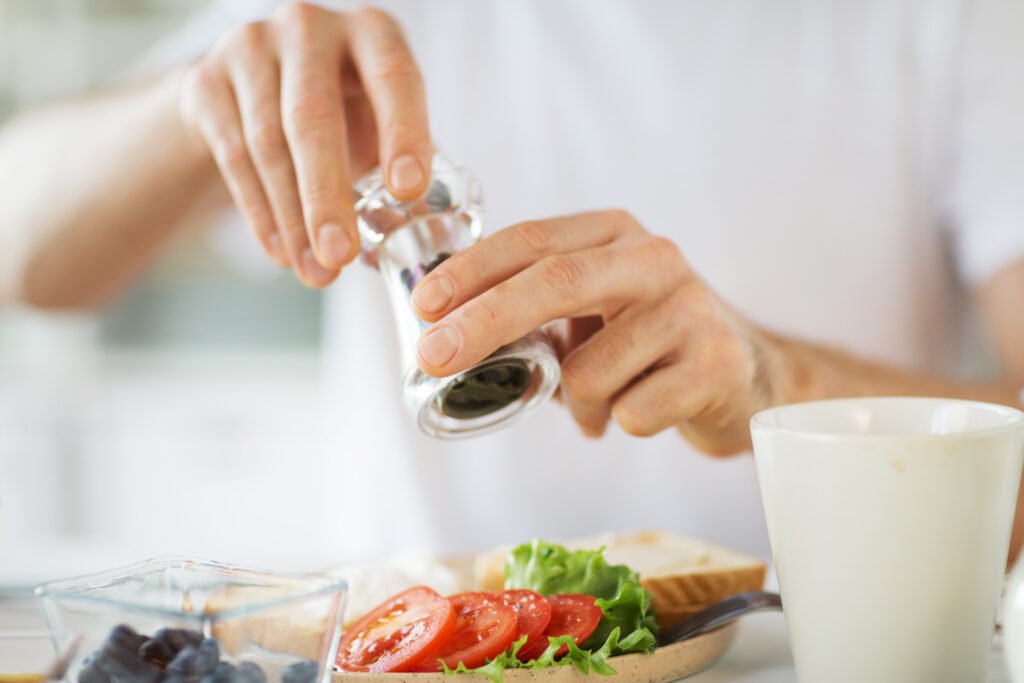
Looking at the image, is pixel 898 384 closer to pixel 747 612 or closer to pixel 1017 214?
pixel 1017 214

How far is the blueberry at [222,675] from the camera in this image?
0.45 meters

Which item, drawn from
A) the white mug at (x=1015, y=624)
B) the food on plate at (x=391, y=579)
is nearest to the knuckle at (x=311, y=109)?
the food on plate at (x=391, y=579)

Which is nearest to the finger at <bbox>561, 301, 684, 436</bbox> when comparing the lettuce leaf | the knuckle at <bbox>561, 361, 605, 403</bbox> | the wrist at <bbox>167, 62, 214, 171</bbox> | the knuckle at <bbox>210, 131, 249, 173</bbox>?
the knuckle at <bbox>561, 361, 605, 403</bbox>

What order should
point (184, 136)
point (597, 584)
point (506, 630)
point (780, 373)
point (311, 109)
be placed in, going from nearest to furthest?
point (506, 630)
point (597, 584)
point (311, 109)
point (780, 373)
point (184, 136)

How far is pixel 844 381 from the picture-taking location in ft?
3.12

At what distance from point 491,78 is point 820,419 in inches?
37.2

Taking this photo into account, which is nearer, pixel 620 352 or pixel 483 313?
pixel 483 313

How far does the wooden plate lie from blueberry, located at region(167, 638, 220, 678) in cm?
10

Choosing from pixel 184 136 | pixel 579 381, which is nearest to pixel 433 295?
pixel 579 381

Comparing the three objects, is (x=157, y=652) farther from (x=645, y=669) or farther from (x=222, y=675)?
(x=645, y=669)

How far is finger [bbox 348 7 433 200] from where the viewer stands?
2.21 ft

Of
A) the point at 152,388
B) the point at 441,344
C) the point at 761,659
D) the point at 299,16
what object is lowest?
the point at 152,388

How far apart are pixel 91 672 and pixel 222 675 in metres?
0.06

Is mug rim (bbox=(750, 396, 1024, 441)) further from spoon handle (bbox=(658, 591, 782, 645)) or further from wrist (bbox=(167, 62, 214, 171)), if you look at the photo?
wrist (bbox=(167, 62, 214, 171))
